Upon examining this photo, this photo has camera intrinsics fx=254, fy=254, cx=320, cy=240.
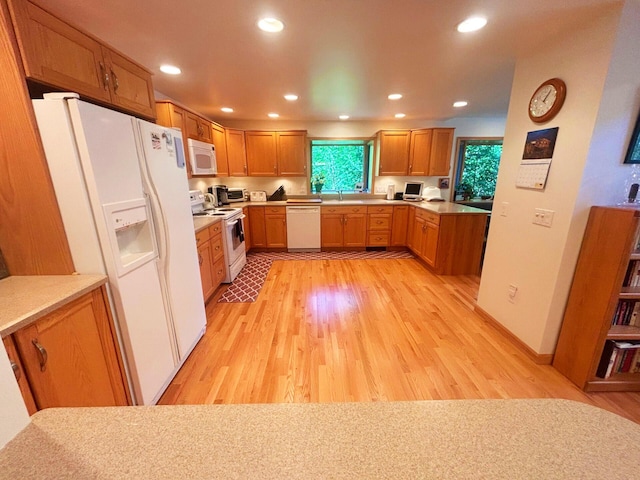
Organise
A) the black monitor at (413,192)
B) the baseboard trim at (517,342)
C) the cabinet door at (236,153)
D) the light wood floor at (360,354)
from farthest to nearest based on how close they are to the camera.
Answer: the black monitor at (413,192) < the cabinet door at (236,153) < the baseboard trim at (517,342) < the light wood floor at (360,354)

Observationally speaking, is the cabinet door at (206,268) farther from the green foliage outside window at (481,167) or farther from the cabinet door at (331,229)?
the green foliage outside window at (481,167)

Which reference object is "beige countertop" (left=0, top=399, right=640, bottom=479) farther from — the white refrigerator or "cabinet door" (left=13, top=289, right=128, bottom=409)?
the white refrigerator

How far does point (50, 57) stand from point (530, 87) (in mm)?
3036

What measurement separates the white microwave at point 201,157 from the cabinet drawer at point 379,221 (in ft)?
8.94

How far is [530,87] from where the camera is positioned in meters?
2.00

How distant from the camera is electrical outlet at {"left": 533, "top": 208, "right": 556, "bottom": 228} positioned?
183 cm

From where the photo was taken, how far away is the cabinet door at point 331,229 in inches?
181

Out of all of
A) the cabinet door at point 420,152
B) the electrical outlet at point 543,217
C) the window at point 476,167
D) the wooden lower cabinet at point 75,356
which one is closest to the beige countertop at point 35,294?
the wooden lower cabinet at point 75,356

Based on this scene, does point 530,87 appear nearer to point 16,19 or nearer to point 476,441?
point 476,441

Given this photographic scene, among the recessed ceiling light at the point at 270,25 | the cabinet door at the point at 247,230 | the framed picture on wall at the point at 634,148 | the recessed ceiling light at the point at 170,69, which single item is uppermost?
the recessed ceiling light at the point at 170,69

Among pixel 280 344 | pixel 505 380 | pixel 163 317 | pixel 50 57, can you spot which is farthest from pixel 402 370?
pixel 50 57

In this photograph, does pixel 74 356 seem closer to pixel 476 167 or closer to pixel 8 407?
pixel 8 407

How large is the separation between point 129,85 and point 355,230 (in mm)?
3647

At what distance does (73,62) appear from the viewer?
1.28 m
